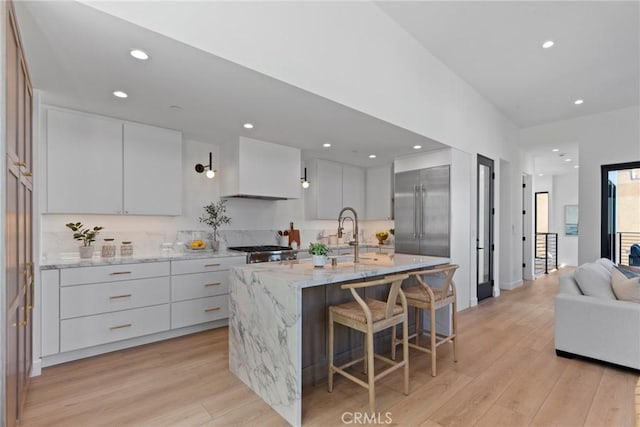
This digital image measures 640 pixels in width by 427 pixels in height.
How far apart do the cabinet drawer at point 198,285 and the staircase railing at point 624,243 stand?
21.1 feet

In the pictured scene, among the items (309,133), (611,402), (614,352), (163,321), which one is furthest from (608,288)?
(163,321)

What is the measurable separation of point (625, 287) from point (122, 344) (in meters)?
4.75

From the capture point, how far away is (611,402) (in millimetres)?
2330

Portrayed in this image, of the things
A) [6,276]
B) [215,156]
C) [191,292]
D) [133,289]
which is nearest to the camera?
[6,276]

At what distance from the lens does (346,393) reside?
2.46m

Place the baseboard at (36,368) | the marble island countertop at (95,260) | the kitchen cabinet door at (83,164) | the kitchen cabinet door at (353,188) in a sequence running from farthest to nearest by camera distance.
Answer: the kitchen cabinet door at (353,188) → the kitchen cabinet door at (83,164) → the marble island countertop at (95,260) → the baseboard at (36,368)

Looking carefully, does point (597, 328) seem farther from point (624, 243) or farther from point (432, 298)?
point (624, 243)

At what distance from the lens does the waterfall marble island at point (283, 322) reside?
6.88ft

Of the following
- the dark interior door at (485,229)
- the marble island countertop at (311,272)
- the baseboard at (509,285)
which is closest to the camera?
the marble island countertop at (311,272)

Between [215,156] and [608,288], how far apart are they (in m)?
4.73

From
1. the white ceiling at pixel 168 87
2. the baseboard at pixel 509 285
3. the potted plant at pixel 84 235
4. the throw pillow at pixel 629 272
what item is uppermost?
the white ceiling at pixel 168 87

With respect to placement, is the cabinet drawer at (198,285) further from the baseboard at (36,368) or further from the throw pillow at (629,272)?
the throw pillow at (629,272)

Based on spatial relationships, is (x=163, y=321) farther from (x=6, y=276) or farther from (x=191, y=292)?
(x=6, y=276)

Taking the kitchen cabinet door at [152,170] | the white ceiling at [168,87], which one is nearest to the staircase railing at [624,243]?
the white ceiling at [168,87]
